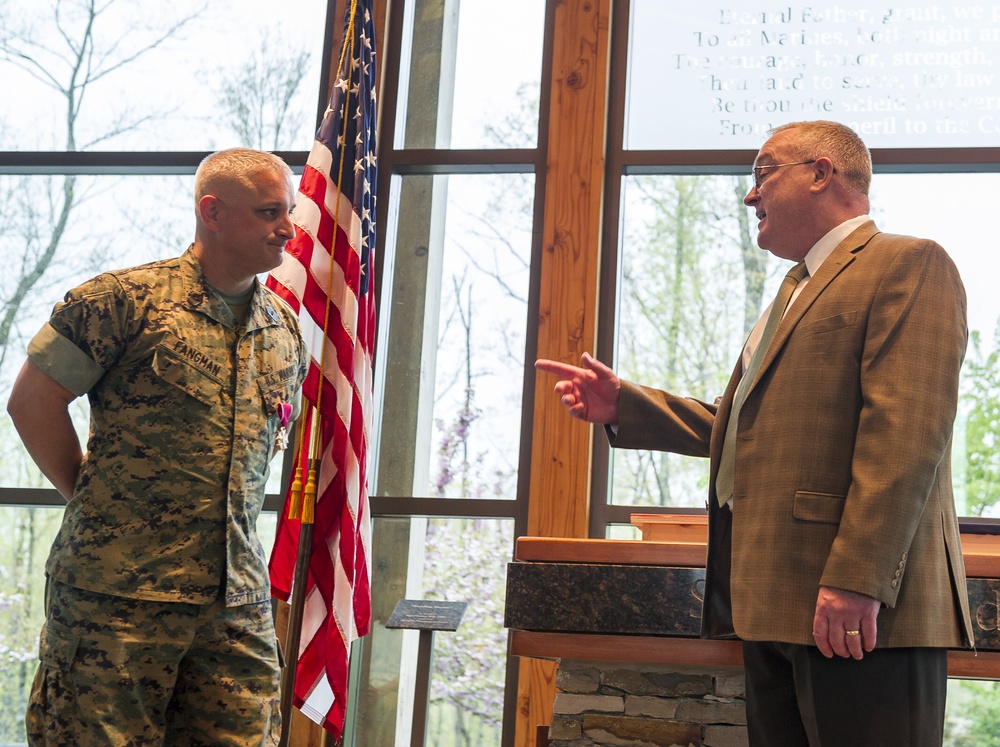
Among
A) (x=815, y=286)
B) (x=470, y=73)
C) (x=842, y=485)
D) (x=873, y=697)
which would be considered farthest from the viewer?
(x=470, y=73)

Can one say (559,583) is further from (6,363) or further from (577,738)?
(6,363)

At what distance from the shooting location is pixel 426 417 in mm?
4160

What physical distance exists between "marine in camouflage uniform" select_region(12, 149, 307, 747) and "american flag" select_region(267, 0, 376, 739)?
97 centimetres

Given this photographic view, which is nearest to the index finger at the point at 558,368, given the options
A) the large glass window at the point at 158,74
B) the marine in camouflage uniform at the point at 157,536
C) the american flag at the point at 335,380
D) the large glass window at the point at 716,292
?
the marine in camouflage uniform at the point at 157,536

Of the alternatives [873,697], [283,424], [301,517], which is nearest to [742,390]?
[873,697]

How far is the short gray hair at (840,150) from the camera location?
86.2 inches

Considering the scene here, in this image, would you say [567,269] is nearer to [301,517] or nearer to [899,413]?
[301,517]

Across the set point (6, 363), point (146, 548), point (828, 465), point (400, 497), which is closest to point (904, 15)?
point (400, 497)

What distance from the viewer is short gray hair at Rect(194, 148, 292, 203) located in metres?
2.45

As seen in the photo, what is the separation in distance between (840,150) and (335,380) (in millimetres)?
1786

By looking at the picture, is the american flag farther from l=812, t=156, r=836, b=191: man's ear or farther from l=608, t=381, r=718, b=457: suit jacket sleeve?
l=812, t=156, r=836, b=191: man's ear

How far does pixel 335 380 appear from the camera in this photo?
344 centimetres

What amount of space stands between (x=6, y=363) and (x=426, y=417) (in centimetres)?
173

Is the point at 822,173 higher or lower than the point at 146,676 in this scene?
higher
